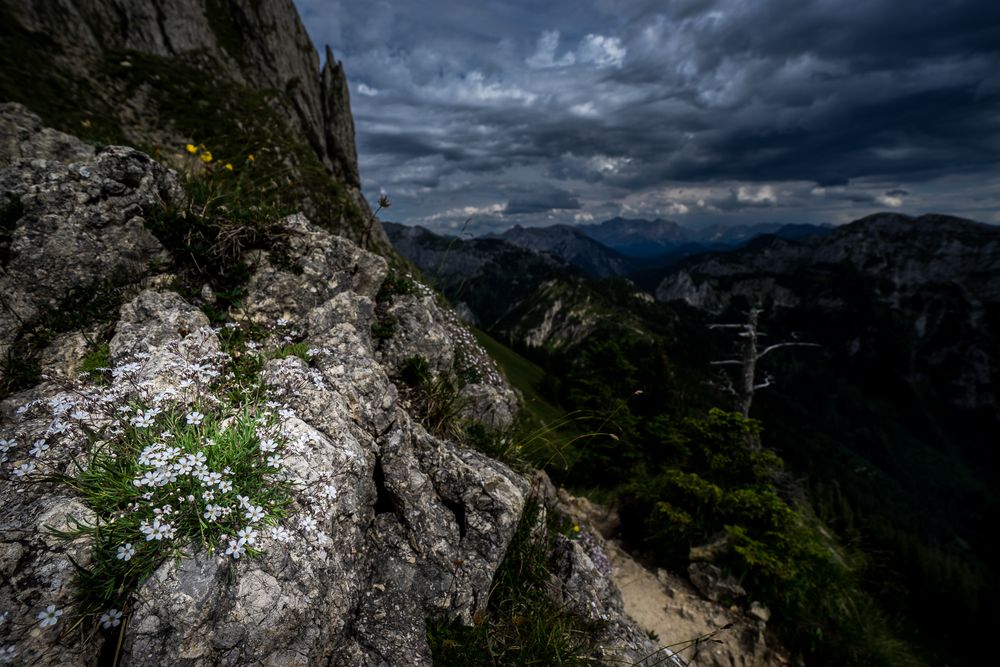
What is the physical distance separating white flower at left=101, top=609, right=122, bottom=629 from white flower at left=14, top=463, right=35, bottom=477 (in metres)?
1.30

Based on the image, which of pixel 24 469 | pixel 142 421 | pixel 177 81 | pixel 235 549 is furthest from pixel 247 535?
pixel 177 81

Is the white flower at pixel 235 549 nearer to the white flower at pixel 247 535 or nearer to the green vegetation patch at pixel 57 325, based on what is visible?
the white flower at pixel 247 535

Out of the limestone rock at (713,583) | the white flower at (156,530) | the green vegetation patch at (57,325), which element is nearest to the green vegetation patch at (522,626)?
the white flower at (156,530)

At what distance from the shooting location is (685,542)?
1072 cm

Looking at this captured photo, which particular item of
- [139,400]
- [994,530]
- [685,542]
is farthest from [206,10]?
[994,530]

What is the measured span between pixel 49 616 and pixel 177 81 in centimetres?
3894

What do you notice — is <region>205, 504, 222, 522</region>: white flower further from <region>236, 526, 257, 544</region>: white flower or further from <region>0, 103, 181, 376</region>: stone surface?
<region>0, 103, 181, 376</region>: stone surface

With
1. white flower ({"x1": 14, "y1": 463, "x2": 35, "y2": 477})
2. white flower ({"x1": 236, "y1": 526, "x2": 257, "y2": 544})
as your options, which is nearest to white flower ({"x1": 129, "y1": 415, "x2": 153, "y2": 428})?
white flower ({"x1": 14, "y1": 463, "x2": 35, "y2": 477})

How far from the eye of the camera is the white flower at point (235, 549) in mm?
3115

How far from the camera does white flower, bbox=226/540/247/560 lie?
A: 10.2ft

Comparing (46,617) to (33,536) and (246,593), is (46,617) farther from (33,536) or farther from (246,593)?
(246,593)

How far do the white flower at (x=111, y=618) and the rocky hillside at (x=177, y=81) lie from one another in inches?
373

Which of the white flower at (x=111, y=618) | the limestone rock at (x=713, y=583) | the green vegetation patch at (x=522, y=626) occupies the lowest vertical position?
the limestone rock at (x=713, y=583)

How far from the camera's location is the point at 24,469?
3.18 m
